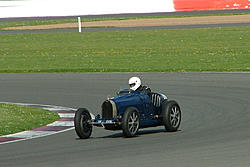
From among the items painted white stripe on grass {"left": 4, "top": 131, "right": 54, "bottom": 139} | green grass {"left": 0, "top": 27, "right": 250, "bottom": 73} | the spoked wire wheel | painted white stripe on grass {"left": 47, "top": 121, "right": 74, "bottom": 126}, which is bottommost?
painted white stripe on grass {"left": 4, "top": 131, "right": 54, "bottom": 139}

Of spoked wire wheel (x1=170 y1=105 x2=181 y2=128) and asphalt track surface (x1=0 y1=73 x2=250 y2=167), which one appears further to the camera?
spoked wire wheel (x1=170 y1=105 x2=181 y2=128)

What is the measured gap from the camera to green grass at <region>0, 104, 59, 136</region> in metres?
16.4

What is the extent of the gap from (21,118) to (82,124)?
3.71 meters

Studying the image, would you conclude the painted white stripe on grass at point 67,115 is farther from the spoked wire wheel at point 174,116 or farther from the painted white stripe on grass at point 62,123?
the spoked wire wheel at point 174,116

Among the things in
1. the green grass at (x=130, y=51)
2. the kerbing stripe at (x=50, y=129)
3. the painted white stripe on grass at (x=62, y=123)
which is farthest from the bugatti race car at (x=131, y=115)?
the green grass at (x=130, y=51)

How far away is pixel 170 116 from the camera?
601 inches

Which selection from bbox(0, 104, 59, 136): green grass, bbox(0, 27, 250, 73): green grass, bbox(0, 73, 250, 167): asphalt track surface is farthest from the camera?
bbox(0, 27, 250, 73): green grass

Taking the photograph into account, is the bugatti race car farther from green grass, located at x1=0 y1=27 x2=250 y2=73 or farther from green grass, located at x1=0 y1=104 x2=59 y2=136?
green grass, located at x1=0 y1=27 x2=250 y2=73

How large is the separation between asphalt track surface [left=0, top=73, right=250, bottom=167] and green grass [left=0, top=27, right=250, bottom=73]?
223 inches

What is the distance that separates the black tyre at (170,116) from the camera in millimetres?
15125

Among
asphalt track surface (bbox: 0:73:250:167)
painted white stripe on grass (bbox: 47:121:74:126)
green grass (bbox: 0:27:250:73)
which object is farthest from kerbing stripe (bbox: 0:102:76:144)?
green grass (bbox: 0:27:250:73)

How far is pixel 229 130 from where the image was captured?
14.9 metres

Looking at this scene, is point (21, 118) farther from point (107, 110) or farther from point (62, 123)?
point (107, 110)

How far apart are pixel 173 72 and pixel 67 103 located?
882cm
